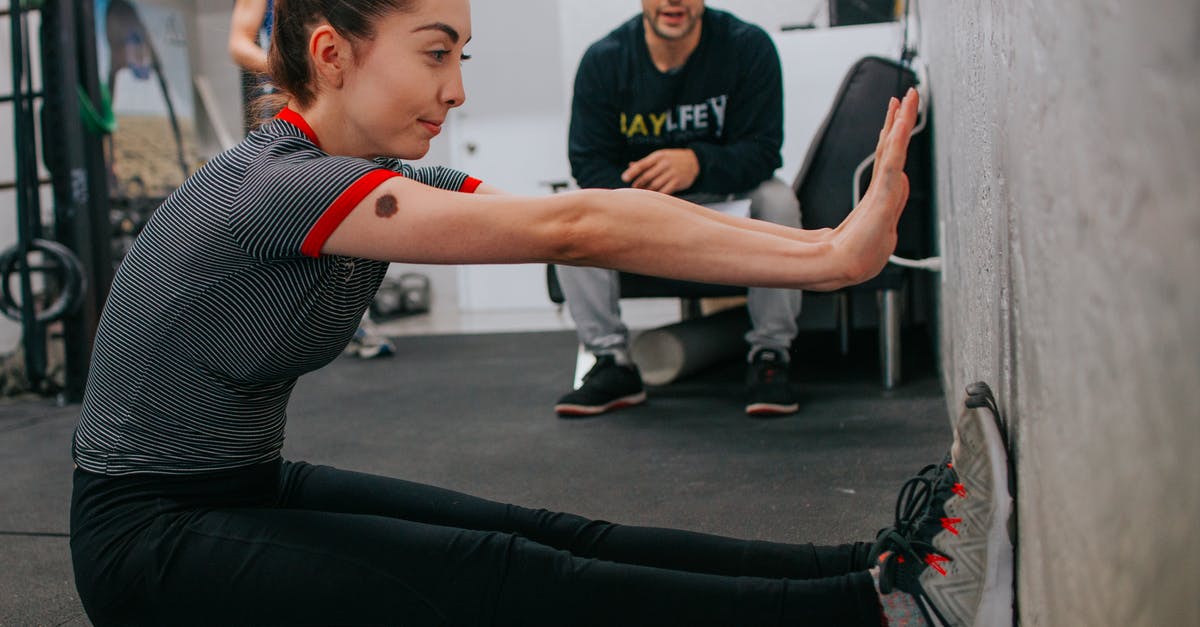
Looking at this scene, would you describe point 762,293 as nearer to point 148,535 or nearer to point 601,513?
point 601,513

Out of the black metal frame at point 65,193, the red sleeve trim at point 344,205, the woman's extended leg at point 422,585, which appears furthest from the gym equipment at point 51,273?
the red sleeve trim at point 344,205

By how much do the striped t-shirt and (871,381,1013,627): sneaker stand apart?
22.0 inches

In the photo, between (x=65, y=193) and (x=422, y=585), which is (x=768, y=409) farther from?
(x=65, y=193)

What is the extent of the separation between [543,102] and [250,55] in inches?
159

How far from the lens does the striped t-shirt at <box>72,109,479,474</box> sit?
2.95 ft

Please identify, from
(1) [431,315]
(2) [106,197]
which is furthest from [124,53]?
(2) [106,197]

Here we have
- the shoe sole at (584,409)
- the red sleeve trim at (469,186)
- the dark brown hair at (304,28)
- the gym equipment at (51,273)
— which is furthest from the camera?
the gym equipment at (51,273)

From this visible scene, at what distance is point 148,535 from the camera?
3.09ft

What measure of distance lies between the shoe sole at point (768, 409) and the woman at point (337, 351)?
128 cm

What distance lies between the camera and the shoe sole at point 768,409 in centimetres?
233

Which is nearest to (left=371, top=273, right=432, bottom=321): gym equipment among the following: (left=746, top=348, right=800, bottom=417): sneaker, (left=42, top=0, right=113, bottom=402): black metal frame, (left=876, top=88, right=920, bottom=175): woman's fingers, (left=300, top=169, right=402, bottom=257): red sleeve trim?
(left=42, top=0, right=113, bottom=402): black metal frame

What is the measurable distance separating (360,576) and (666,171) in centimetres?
166

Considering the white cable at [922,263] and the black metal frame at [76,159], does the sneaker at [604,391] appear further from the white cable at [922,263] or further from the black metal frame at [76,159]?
the black metal frame at [76,159]

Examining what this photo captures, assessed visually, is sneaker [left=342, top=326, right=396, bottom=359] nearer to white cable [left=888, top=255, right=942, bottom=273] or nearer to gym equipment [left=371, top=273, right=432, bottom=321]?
gym equipment [left=371, top=273, right=432, bottom=321]
